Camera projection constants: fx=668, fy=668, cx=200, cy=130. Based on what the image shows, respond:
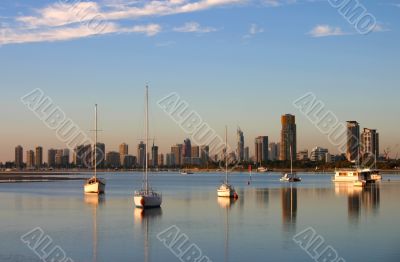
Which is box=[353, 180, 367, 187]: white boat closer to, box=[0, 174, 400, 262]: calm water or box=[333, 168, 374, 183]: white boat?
box=[333, 168, 374, 183]: white boat

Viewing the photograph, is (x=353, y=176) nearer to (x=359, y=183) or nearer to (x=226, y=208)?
(x=359, y=183)

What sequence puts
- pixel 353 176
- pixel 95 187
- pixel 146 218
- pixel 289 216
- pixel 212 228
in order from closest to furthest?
pixel 212 228 < pixel 146 218 < pixel 289 216 < pixel 95 187 < pixel 353 176

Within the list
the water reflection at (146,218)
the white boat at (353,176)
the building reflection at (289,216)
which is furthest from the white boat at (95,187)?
the white boat at (353,176)

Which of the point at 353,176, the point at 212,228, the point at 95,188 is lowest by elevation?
the point at 212,228

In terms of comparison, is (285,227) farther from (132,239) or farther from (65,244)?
(65,244)

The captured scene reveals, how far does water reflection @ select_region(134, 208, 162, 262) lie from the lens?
39.2 metres

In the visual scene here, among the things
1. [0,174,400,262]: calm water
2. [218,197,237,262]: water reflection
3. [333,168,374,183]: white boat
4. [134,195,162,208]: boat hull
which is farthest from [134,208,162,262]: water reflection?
[333,168,374,183]: white boat

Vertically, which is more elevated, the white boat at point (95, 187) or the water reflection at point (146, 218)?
the white boat at point (95, 187)

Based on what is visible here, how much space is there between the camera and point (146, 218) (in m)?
56.8

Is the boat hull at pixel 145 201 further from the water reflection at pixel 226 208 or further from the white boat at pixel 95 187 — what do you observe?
the white boat at pixel 95 187

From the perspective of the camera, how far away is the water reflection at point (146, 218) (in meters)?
39.2

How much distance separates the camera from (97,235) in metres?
44.7

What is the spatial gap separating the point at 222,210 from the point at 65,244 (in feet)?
88.7

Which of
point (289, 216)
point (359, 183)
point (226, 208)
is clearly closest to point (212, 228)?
point (289, 216)
